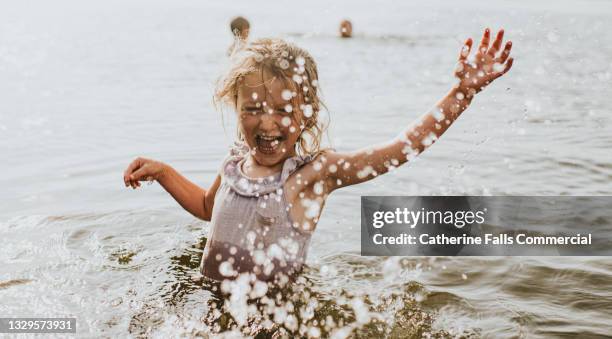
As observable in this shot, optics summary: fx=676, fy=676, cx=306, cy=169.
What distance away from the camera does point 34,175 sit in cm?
511

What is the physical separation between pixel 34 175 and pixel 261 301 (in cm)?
292

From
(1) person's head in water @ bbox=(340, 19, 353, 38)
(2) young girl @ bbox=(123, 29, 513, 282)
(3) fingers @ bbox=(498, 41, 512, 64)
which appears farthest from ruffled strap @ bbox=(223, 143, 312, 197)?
(1) person's head in water @ bbox=(340, 19, 353, 38)

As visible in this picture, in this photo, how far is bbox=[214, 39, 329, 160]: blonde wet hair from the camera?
111 inches

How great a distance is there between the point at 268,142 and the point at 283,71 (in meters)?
0.31

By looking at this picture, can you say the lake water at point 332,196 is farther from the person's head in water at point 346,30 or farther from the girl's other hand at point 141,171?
the person's head in water at point 346,30

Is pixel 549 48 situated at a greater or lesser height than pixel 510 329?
greater

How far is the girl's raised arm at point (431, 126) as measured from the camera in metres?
2.62

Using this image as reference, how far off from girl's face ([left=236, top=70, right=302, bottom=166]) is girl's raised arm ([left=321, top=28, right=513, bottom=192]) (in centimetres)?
21

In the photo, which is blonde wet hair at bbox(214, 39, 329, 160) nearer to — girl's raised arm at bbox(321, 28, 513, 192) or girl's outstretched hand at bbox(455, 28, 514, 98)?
girl's raised arm at bbox(321, 28, 513, 192)

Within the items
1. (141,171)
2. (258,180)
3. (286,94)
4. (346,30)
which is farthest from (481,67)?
(346,30)

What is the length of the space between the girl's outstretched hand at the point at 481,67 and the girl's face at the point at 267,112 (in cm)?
70

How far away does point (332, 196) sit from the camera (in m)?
4.72

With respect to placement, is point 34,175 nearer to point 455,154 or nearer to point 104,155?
point 104,155

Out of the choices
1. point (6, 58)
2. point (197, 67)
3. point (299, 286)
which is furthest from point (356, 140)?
point (6, 58)
